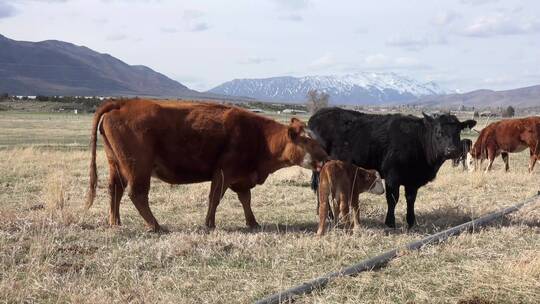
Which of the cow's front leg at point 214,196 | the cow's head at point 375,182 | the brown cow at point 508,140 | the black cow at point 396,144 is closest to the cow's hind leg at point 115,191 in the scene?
the cow's front leg at point 214,196

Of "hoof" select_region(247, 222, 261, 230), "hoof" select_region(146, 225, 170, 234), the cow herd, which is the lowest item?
"hoof" select_region(247, 222, 261, 230)

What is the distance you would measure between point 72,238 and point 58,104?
77.8 m

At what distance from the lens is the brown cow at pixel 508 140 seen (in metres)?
19.2

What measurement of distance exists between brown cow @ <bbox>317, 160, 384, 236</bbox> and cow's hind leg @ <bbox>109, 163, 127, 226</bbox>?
3043 mm

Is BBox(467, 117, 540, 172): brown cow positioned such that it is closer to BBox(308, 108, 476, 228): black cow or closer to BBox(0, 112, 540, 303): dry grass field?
BBox(0, 112, 540, 303): dry grass field

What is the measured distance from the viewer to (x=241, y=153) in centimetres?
925

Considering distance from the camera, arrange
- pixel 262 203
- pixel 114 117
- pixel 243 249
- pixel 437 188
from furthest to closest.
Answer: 1. pixel 437 188
2. pixel 262 203
3. pixel 114 117
4. pixel 243 249

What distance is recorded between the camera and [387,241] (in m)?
8.18

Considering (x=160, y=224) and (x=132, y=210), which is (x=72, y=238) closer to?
(x=160, y=224)

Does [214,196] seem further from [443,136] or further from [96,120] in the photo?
[443,136]

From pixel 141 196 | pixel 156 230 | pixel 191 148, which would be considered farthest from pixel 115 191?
pixel 191 148

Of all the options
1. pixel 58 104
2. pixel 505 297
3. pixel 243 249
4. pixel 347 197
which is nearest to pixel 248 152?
→ pixel 347 197

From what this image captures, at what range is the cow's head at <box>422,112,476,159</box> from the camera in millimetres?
9289

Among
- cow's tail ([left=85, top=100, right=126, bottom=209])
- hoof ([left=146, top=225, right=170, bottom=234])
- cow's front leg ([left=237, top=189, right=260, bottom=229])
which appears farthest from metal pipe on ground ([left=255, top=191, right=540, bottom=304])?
A: cow's tail ([left=85, top=100, right=126, bottom=209])
